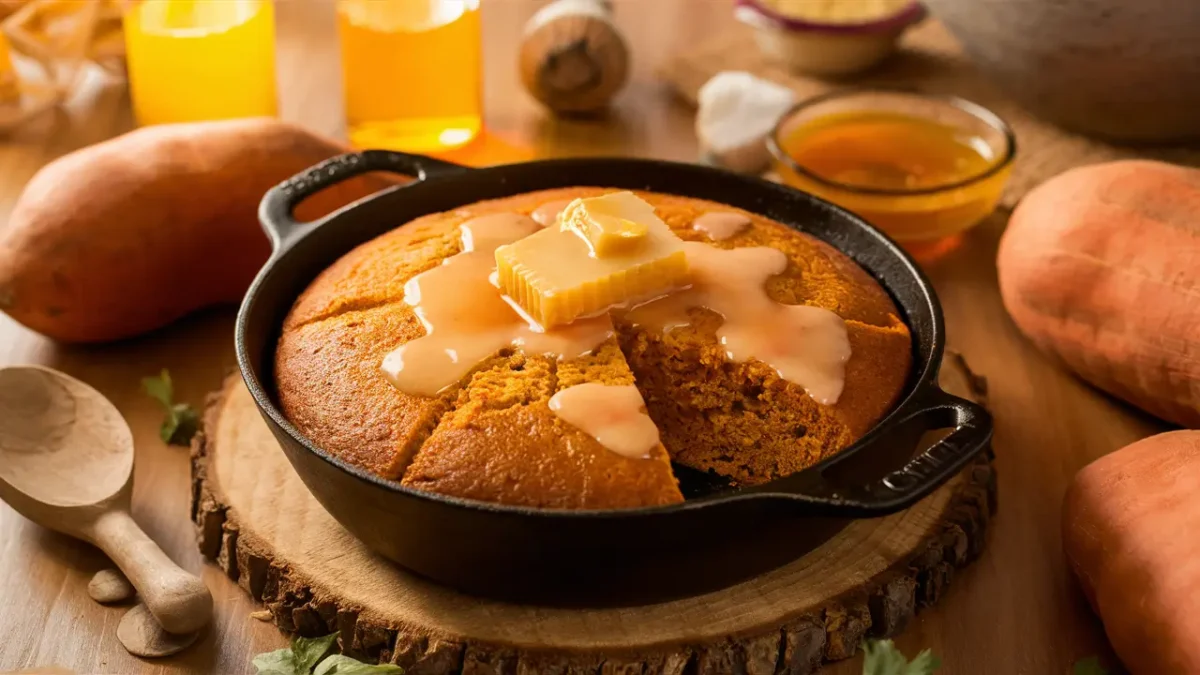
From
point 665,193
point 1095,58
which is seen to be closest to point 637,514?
point 665,193

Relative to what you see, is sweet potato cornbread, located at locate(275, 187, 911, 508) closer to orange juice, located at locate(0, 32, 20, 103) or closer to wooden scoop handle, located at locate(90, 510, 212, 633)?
wooden scoop handle, located at locate(90, 510, 212, 633)

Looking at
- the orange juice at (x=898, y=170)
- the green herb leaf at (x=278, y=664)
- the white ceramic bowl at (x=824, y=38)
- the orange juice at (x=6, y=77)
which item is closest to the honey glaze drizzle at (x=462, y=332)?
the green herb leaf at (x=278, y=664)

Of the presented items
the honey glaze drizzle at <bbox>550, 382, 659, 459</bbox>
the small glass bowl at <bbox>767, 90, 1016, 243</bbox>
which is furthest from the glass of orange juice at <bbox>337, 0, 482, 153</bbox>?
the honey glaze drizzle at <bbox>550, 382, 659, 459</bbox>

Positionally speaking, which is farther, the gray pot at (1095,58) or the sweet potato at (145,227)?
the gray pot at (1095,58)

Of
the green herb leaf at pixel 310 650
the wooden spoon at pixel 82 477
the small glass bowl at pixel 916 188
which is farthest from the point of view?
the small glass bowl at pixel 916 188

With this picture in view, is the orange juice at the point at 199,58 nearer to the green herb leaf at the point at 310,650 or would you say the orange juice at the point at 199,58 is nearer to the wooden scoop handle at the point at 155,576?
the wooden scoop handle at the point at 155,576

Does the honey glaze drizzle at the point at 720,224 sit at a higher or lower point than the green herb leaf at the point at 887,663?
higher
